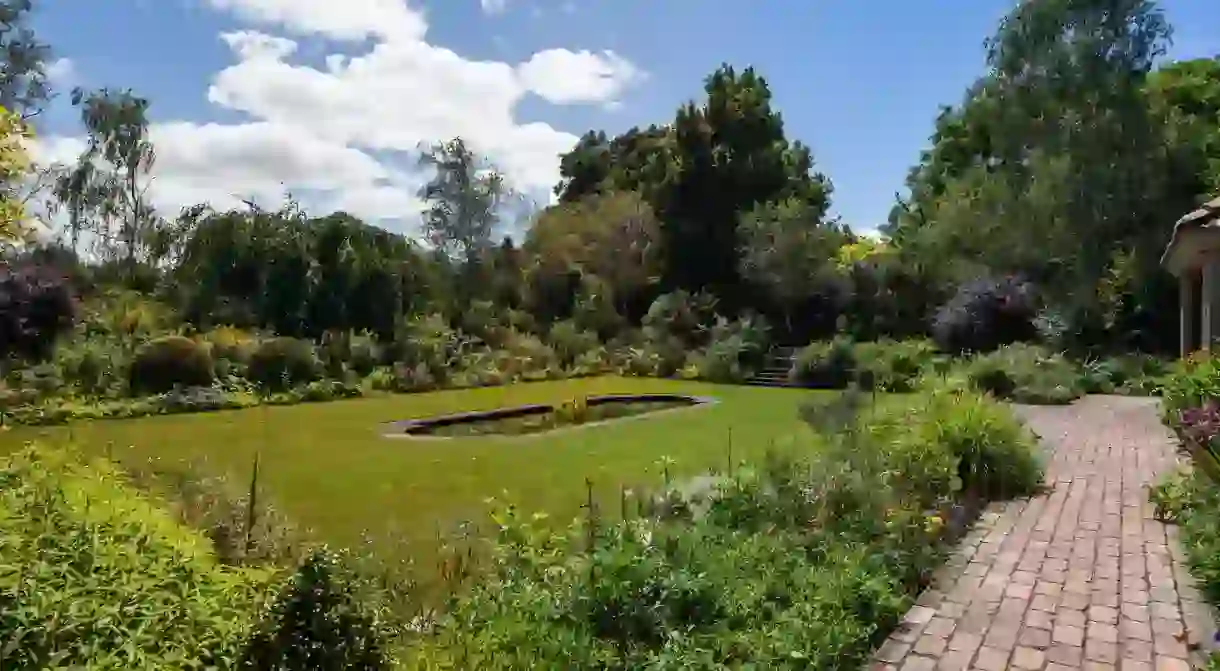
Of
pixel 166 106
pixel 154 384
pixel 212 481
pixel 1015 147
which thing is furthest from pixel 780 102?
pixel 212 481

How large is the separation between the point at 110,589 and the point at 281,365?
52.4ft

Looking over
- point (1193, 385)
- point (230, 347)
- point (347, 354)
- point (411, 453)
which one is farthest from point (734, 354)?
point (411, 453)

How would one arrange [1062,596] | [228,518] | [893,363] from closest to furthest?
1. [1062,596]
2. [228,518]
3. [893,363]

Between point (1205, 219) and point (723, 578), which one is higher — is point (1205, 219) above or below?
above

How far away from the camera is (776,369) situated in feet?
71.1

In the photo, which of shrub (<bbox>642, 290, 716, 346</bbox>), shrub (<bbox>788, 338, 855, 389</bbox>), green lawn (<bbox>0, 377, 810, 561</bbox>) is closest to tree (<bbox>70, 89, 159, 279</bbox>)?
shrub (<bbox>642, 290, 716, 346</bbox>)

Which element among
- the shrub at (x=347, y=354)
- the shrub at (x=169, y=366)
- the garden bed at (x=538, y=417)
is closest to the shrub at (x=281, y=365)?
the shrub at (x=347, y=354)

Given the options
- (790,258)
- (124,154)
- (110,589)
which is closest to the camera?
(110,589)

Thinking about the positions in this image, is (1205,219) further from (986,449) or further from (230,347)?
(230,347)

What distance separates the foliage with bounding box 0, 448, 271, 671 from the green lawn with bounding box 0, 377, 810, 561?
8.24 feet

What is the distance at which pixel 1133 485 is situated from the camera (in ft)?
25.3

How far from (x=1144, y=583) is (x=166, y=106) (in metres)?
29.7

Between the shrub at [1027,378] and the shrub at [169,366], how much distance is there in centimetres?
1456

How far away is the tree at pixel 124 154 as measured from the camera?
27578 mm
